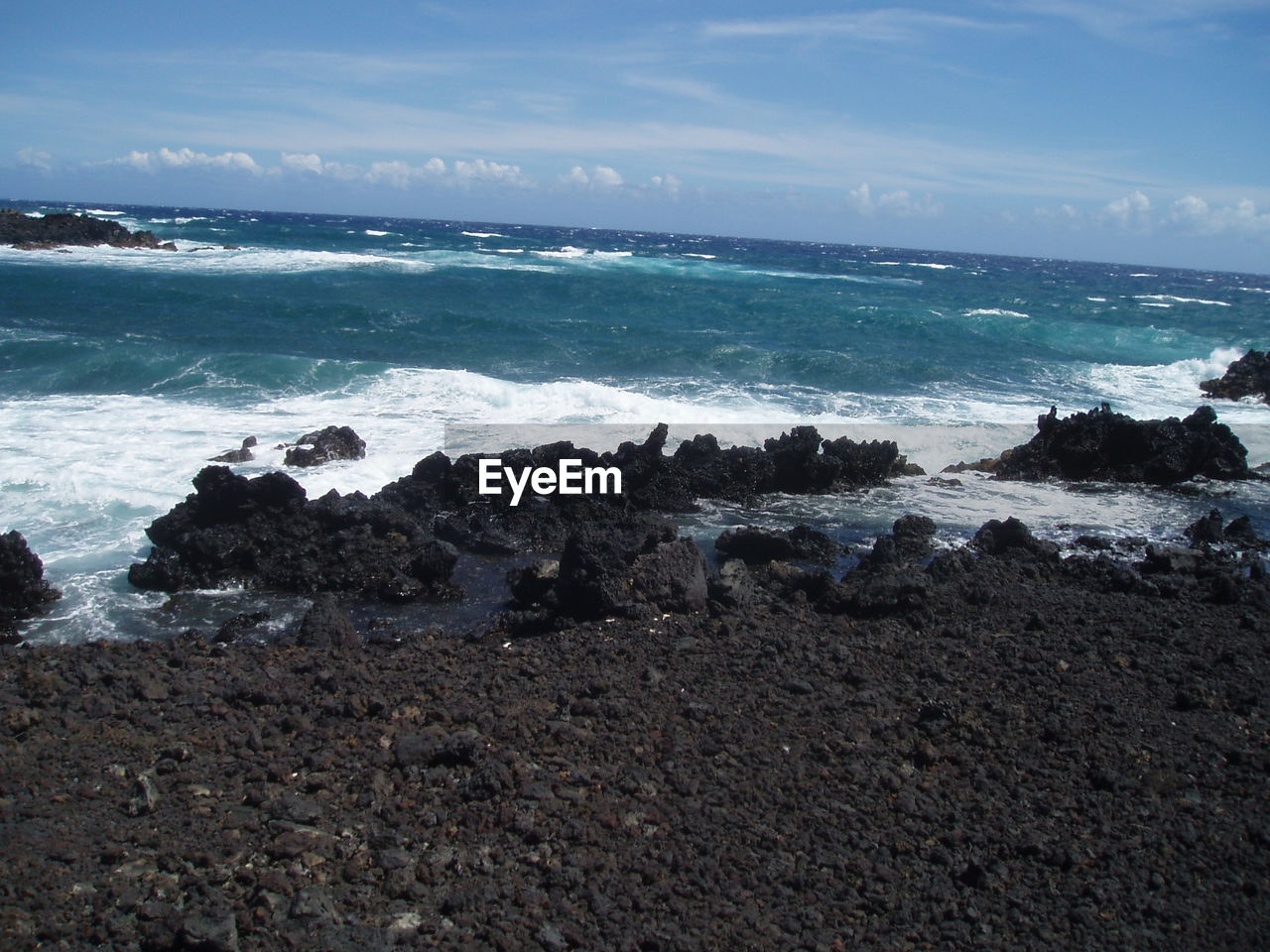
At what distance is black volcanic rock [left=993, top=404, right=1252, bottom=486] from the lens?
14078 millimetres

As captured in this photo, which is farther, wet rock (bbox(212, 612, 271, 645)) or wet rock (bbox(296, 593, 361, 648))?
wet rock (bbox(212, 612, 271, 645))

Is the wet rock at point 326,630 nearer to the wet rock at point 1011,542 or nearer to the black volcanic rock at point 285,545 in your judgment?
the black volcanic rock at point 285,545

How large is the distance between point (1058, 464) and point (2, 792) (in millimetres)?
13451

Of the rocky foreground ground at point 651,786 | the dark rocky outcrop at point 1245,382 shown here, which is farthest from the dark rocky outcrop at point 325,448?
the dark rocky outcrop at point 1245,382

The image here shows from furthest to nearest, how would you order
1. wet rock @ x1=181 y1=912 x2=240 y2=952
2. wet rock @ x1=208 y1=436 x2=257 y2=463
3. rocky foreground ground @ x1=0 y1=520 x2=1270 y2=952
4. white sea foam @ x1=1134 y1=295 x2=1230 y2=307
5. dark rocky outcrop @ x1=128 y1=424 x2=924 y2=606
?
white sea foam @ x1=1134 y1=295 x2=1230 y2=307, wet rock @ x1=208 y1=436 x2=257 y2=463, dark rocky outcrop @ x1=128 y1=424 x2=924 y2=606, rocky foreground ground @ x1=0 y1=520 x2=1270 y2=952, wet rock @ x1=181 y1=912 x2=240 y2=952

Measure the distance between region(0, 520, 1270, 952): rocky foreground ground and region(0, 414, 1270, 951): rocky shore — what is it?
0.8 inches

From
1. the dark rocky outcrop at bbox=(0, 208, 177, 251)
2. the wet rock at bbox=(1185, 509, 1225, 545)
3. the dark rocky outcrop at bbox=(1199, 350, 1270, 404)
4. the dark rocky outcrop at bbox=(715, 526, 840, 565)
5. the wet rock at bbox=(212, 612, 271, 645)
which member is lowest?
the wet rock at bbox=(212, 612, 271, 645)

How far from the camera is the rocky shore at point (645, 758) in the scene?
434 cm

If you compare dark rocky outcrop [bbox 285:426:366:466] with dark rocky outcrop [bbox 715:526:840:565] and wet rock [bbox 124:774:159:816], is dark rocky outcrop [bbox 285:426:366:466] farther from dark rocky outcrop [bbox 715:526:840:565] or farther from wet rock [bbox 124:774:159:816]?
wet rock [bbox 124:774:159:816]

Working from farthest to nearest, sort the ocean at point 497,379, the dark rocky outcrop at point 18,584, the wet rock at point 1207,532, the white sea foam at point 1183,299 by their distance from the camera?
the white sea foam at point 1183,299
the ocean at point 497,379
the wet rock at point 1207,532
the dark rocky outcrop at point 18,584

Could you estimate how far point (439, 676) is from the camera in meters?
6.63

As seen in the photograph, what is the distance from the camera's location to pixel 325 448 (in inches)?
511

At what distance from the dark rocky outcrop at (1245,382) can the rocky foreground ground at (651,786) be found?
19894 millimetres

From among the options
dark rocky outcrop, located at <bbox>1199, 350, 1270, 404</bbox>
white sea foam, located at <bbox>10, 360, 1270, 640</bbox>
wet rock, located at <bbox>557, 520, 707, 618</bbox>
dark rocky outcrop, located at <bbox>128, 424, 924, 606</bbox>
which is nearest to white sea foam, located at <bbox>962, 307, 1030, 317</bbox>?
dark rocky outcrop, located at <bbox>1199, 350, 1270, 404</bbox>
